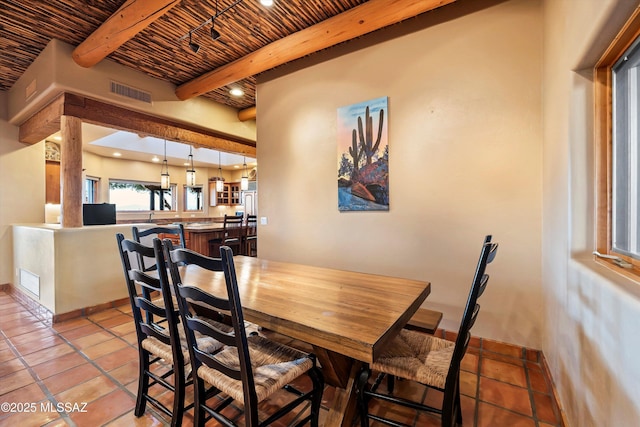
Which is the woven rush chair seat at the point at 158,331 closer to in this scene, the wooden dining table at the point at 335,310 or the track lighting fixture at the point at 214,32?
the wooden dining table at the point at 335,310

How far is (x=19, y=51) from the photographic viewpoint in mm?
3113

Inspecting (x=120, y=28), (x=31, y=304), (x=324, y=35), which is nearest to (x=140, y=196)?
(x=31, y=304)

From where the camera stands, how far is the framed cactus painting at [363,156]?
2.72 metres

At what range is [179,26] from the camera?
107 inches

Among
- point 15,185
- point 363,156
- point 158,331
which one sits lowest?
point 158,331

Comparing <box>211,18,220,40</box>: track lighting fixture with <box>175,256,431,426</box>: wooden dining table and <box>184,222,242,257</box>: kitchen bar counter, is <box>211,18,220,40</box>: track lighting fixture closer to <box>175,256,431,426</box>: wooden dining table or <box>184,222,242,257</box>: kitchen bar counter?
<box>175,256,431,426</box>: wooden dining table

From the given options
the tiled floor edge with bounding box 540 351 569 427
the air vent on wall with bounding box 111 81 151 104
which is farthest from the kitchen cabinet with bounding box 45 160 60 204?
the tiled floor edge with bounding box 540 351 569 427

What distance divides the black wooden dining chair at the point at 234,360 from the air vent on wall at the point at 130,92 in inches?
129

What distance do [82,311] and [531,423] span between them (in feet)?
13.6

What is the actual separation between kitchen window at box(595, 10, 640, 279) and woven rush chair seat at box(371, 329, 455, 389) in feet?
2.79

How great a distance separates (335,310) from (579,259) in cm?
127

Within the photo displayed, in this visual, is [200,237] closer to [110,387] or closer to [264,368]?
[110,387]

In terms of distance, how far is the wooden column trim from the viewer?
123 inches

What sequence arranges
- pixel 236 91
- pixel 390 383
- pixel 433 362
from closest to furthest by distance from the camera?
pixel 433 362 < pixel 390 383 < pixel 236 91
